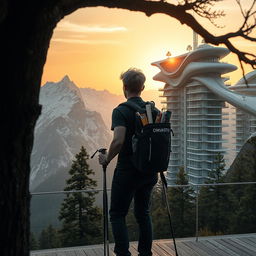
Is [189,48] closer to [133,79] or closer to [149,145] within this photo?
[133,79]

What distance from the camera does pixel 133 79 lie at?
3.15 metres

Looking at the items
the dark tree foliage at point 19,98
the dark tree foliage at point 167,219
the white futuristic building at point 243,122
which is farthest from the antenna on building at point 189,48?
the dark tree foliage at point 19,98

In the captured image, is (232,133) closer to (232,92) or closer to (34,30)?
(232,92)

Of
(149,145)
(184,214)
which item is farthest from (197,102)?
(149,145)

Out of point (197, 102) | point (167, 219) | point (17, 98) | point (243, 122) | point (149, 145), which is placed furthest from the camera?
point (197, 102)

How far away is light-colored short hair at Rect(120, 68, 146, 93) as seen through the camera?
314cm

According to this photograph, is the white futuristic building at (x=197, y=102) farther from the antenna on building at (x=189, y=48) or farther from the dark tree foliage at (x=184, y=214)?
the dark tree foliage at (x=184, y=214)

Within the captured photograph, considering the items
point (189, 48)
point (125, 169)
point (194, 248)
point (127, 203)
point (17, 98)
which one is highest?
point (189, 48)

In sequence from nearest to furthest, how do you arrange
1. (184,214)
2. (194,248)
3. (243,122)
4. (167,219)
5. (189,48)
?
(194,248), (167,219), (184,214), (189,48), (243,122)

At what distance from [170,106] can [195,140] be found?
11.7 meters

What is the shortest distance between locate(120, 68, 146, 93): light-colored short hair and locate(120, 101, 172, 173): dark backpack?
0.49 feet

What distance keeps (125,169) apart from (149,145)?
0.91 ft

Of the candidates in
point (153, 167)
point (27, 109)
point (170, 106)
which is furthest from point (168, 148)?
point (170, 106)

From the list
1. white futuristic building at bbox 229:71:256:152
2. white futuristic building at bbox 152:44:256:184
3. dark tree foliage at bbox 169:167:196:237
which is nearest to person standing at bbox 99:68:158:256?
dark tree foliage at bbox 169:167:196:237
